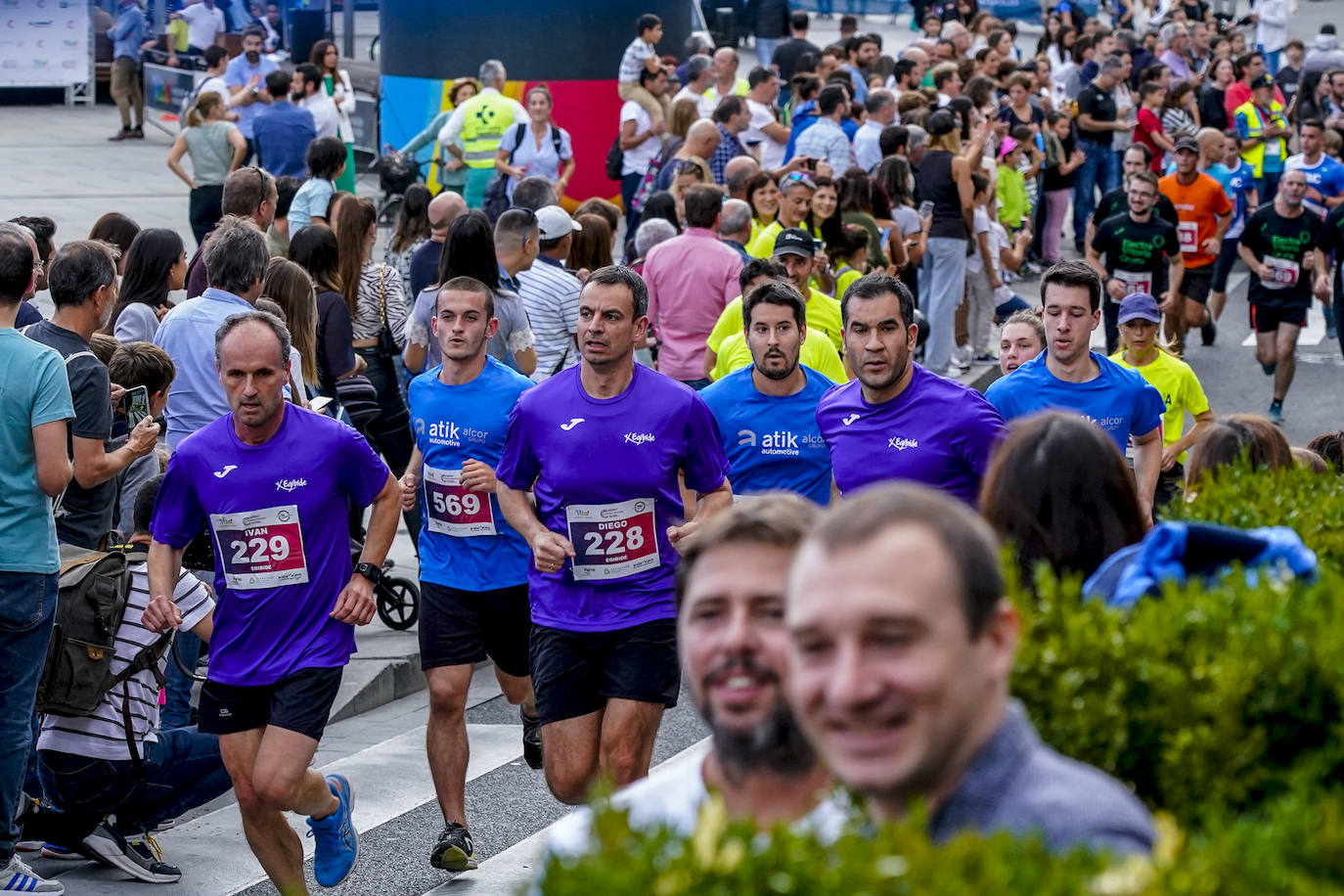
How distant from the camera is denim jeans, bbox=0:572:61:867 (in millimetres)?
6004

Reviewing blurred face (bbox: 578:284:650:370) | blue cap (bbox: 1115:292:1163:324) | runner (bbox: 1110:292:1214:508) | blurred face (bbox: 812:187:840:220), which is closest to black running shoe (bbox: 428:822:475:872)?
blurred face (bbox: 578:284:650:370)

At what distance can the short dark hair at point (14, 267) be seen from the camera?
6.05 m

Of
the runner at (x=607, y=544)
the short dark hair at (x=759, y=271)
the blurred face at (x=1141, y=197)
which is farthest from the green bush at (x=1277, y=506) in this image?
the blurred face at (x=1141, y=197)

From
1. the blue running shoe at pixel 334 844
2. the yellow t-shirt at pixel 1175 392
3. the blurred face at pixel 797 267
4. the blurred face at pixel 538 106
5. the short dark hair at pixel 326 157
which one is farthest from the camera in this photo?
the blurred face at pixel 538 106

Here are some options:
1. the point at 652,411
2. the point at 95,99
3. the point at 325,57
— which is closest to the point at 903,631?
the point at 652,411

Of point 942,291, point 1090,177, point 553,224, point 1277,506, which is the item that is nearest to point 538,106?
point 942,291

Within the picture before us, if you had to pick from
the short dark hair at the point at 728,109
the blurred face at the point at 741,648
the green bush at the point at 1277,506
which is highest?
the blurred face at the point at 741,648

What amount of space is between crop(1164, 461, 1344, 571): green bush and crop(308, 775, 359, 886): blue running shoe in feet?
9.68

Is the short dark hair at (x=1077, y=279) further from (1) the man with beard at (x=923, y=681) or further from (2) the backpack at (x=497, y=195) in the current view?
(2) the backpack at (x=497, y=195)

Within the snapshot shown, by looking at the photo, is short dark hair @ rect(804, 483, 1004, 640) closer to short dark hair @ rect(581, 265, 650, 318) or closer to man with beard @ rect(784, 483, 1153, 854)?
man with beard @ rect(784, 483, 1153, 854)

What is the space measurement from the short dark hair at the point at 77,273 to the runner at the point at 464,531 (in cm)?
125

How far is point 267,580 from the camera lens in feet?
19.9

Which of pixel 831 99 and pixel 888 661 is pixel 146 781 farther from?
pixel 831 99

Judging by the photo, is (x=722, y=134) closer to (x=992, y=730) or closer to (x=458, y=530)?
(x=458, y=530)
